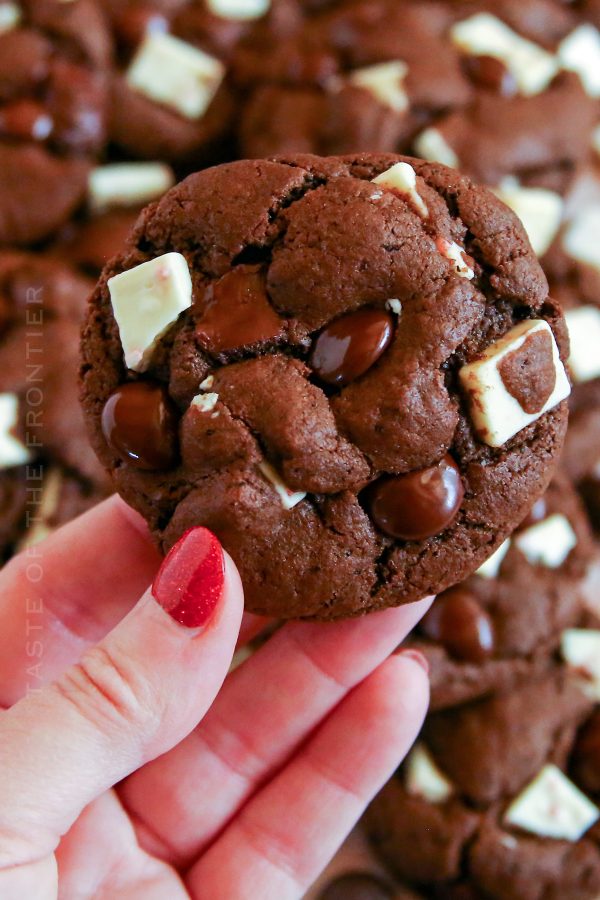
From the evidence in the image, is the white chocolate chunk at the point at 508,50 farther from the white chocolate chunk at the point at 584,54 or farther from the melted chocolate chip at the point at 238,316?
the melted chocolate chip at the point at 238,316

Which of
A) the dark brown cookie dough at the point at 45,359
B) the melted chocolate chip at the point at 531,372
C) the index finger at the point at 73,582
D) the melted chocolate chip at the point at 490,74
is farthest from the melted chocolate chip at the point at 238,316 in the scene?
the melted chocolate chip at the point at 490,74

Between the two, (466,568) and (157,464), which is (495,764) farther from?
(157,464)

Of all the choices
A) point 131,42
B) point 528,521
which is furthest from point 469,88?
point 528,521

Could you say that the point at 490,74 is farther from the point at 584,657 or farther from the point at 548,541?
the point at 584,657

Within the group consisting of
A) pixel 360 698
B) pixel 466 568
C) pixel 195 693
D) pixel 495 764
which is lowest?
pixel 495 764

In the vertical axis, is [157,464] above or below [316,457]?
below

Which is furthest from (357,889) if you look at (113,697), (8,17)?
(8,17)
